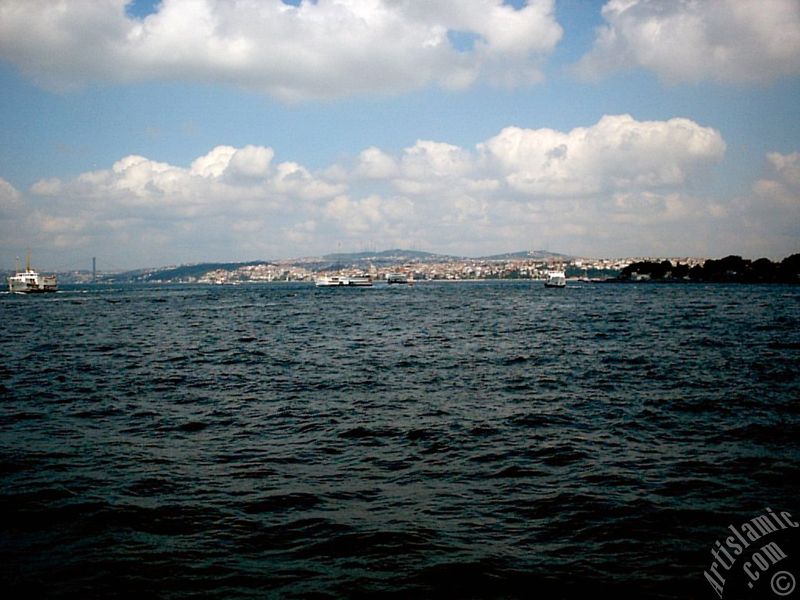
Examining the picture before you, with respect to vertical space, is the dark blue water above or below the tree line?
below

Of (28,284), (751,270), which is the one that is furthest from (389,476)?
(751,270)

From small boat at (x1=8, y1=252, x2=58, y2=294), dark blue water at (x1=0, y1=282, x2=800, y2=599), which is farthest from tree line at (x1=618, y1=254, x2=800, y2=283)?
small boat at (x1=8, y1=252, x2=58, y2=294)

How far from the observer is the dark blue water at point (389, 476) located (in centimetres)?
754

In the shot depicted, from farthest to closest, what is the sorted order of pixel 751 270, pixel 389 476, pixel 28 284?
pixel 751 270 < pixel 28 284 < pixel 389 476

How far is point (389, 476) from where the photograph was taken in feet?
36.7

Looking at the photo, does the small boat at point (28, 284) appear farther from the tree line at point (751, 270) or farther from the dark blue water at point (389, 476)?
the tree line at point (751, 270)

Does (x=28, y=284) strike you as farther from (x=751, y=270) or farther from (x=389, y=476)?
(x=751, y=270)

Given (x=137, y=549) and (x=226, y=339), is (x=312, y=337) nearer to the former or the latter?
(x=226, y=339)

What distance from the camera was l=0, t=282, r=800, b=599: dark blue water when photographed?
7539 mm

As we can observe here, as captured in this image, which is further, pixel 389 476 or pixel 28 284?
pixel 28 284

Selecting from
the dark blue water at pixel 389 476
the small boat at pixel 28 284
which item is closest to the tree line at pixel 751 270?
the dark blue water at pixel 389 476

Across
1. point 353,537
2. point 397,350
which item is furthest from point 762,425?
point 397,350

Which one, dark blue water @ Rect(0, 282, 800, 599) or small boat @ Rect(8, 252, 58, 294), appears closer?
dark blue water @ Rect(0, 282, 800, 599)

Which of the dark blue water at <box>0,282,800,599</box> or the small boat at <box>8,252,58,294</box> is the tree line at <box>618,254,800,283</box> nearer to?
the dark blue water at <box>0,282,800,599</box>
